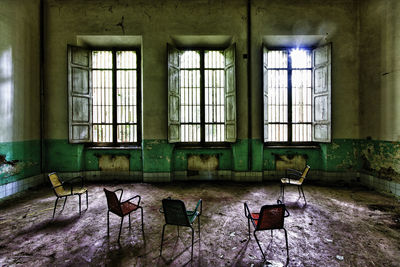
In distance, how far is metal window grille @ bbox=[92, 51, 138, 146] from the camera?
18.4 ft

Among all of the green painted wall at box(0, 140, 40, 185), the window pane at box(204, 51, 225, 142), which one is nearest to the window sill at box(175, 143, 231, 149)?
the window pane at box(204, 51, 225, 142)

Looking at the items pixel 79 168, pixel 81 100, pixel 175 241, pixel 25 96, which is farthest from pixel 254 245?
pixel 25 96

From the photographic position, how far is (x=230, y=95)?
521cm

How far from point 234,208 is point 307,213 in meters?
1.30

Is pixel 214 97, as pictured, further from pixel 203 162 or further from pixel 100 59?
pixel 100 59

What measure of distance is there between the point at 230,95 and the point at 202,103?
860 millimetres

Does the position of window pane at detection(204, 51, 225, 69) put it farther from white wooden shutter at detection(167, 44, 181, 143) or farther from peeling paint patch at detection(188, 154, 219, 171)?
peeling paint patch at detection(188, 154, 219, 171)

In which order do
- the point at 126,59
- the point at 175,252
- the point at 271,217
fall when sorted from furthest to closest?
the point at 126,59
the point at 175,252
the point at 271,217

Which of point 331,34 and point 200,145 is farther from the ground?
point 331,34

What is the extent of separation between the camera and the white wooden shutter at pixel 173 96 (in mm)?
5051

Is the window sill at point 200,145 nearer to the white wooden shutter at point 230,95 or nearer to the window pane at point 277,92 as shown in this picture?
the white wooden shutter at point 230,95

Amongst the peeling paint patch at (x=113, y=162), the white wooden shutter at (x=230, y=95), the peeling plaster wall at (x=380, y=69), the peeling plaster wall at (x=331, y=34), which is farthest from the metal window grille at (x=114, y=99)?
the peeling plaster wall at (x=380, y=69)

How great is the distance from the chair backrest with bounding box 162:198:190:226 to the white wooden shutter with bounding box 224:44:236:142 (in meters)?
3.27

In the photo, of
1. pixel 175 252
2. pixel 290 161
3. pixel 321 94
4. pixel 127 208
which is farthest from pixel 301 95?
pixel 127 208
